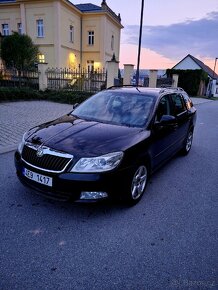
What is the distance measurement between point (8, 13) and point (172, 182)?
36197 millimetres

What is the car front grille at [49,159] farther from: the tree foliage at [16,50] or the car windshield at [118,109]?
the tree foliage at [16,50]

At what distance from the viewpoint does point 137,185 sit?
12.0 feet

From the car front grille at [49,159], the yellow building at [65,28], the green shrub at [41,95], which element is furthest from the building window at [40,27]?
the car front grille at [49,159]

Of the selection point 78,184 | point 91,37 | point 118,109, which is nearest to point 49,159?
point 78,184

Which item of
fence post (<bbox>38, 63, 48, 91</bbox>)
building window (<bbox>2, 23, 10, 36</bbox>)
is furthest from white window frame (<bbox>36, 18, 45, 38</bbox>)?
fence post (<bbox>38, 63, 48, 91</bbox>)

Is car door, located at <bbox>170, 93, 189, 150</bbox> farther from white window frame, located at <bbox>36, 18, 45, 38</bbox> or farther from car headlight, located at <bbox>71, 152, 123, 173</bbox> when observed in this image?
white window frame, located at <bbox>36, 18, 45, 38</bbox>

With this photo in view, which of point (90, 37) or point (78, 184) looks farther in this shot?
point (90, 37)

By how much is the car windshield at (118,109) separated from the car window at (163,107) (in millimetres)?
176

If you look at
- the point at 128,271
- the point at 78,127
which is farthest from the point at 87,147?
the point at 128,271

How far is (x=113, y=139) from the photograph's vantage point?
3.39 meters

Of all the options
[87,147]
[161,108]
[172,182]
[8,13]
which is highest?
[8,13]

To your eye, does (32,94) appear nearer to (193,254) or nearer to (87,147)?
(87,147)

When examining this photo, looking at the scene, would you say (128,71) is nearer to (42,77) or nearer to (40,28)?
(42,77)

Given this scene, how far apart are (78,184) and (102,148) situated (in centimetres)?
55
